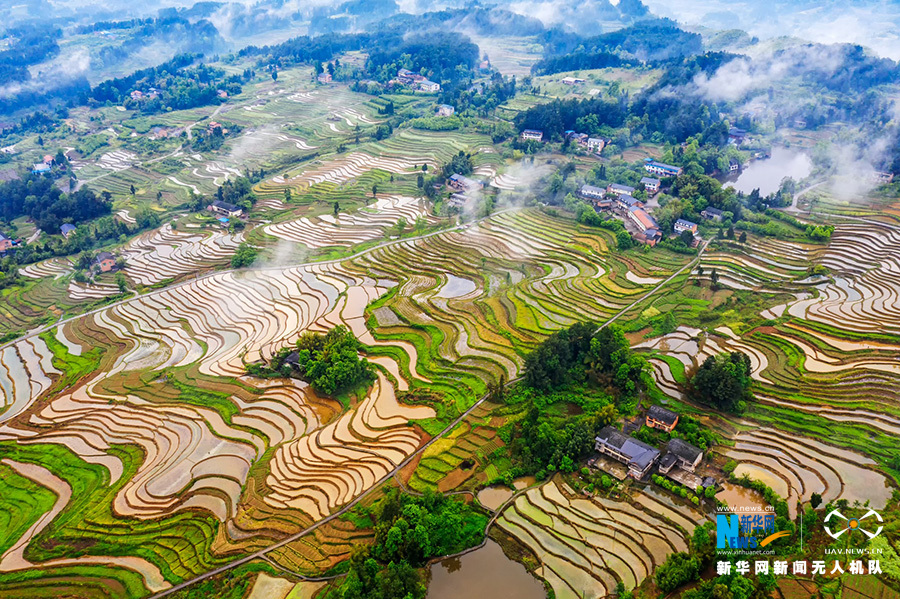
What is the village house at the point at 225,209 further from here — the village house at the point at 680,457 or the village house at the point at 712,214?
the village house at the point at 680,457

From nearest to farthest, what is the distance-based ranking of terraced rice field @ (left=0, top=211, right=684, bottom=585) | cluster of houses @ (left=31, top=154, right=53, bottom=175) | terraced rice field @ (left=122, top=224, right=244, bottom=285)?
terraced rice field @ (left=0, top=211, right=684, bottom=585) < terraced rice field @ (left=122, top=224, right=244, bottom=285) < cluster of houses @ (left=31, top=154, right=53, bottom=175)

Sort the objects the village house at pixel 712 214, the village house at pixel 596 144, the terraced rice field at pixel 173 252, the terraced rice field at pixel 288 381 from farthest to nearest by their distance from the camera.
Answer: the village house at pixel 596 144, the terraced rice field at pixel 173 252, the village house at pixel 712 214, the terraced rice field at pixel 288 381

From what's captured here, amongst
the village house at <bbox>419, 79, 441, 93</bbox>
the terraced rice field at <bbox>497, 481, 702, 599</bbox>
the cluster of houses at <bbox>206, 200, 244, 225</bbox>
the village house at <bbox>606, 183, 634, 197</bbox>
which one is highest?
the village house at <bbox>419, 79, 441, 93</bbox>

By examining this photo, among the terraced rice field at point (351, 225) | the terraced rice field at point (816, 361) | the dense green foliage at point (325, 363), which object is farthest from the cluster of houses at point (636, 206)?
the dense green foliage at point (325, 363)

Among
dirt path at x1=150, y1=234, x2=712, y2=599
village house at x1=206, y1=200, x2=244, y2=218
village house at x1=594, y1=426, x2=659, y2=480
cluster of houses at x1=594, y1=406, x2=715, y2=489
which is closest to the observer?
dirt path at x1=150, y1=234, x2=712, y2=599

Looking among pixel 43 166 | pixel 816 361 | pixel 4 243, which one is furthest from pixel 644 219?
pixel 43 166

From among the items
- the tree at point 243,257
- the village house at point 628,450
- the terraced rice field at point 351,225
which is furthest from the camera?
the terraced rice field at point 351,225

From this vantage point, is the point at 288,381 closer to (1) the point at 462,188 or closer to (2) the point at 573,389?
(2) the point at 573,389

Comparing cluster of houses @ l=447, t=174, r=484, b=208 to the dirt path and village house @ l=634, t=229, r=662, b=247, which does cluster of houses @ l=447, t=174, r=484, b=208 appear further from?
the dirt path

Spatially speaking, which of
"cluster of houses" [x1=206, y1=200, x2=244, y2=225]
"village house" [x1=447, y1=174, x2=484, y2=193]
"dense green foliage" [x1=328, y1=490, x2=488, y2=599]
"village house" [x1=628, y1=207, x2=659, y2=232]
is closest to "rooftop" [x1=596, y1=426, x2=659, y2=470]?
"dense green foliage" [x1=328, y1=490, x2=488, y2=599]

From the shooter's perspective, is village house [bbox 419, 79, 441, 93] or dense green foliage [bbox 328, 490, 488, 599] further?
village house [bbox 419, 79, 441, 93]
